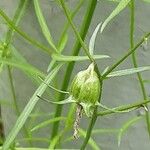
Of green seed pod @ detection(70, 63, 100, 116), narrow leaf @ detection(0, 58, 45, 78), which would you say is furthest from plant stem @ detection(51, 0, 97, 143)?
green seed pod @ detection(70, 63, 100, 116)

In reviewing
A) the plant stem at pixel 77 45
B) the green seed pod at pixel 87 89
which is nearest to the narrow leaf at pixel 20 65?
the plant stem at pixel 77 45

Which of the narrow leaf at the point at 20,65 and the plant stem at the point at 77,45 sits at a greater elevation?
the plant stem at the point at 77,45

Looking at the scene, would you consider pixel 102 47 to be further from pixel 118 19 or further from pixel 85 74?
pixel 85 74

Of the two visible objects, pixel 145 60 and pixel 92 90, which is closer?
pixel 92 90

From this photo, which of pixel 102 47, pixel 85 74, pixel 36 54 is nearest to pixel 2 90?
pixel 36 54

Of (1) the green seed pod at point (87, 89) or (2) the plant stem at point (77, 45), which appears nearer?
(1) the green seed pod at point (87, 89)

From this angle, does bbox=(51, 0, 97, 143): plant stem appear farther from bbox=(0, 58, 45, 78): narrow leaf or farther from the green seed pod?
the green seed pod

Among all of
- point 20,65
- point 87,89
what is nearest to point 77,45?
point 20,65

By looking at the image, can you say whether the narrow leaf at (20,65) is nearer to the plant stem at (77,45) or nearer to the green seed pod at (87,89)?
the plant stem at (77,45)
